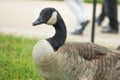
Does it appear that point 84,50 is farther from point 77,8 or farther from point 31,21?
point 31,21

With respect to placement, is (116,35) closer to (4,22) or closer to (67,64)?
(4,22)

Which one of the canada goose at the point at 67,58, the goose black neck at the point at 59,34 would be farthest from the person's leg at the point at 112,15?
the goose black neck at the point at 59,34

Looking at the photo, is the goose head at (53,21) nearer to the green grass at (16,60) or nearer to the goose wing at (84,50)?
the goose wing at (84,50)

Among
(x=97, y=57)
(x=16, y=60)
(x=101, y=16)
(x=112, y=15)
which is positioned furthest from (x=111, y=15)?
(x=97, y=57)

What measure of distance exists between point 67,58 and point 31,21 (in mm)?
7712

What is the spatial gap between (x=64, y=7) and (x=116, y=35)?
4355 mm

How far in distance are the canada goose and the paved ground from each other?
14.7 ft

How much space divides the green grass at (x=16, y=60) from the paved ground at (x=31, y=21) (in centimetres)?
141

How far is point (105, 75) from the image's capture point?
5.01m

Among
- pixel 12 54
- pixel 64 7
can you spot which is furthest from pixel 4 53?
pixel 64 7

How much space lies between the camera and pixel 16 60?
7.30 meters

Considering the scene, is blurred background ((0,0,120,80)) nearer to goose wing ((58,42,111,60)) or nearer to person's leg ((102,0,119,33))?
person's leg ((102,0,119,33))

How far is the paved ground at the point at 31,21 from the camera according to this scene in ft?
34.8

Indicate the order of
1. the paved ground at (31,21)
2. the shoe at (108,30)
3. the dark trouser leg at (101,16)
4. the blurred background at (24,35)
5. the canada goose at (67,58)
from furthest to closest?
the dark trouser leg at (101,16), the shoe at (108,30), the paved ground at (31,21), the blurred background at (24,35), the canada goose at (67,58)
